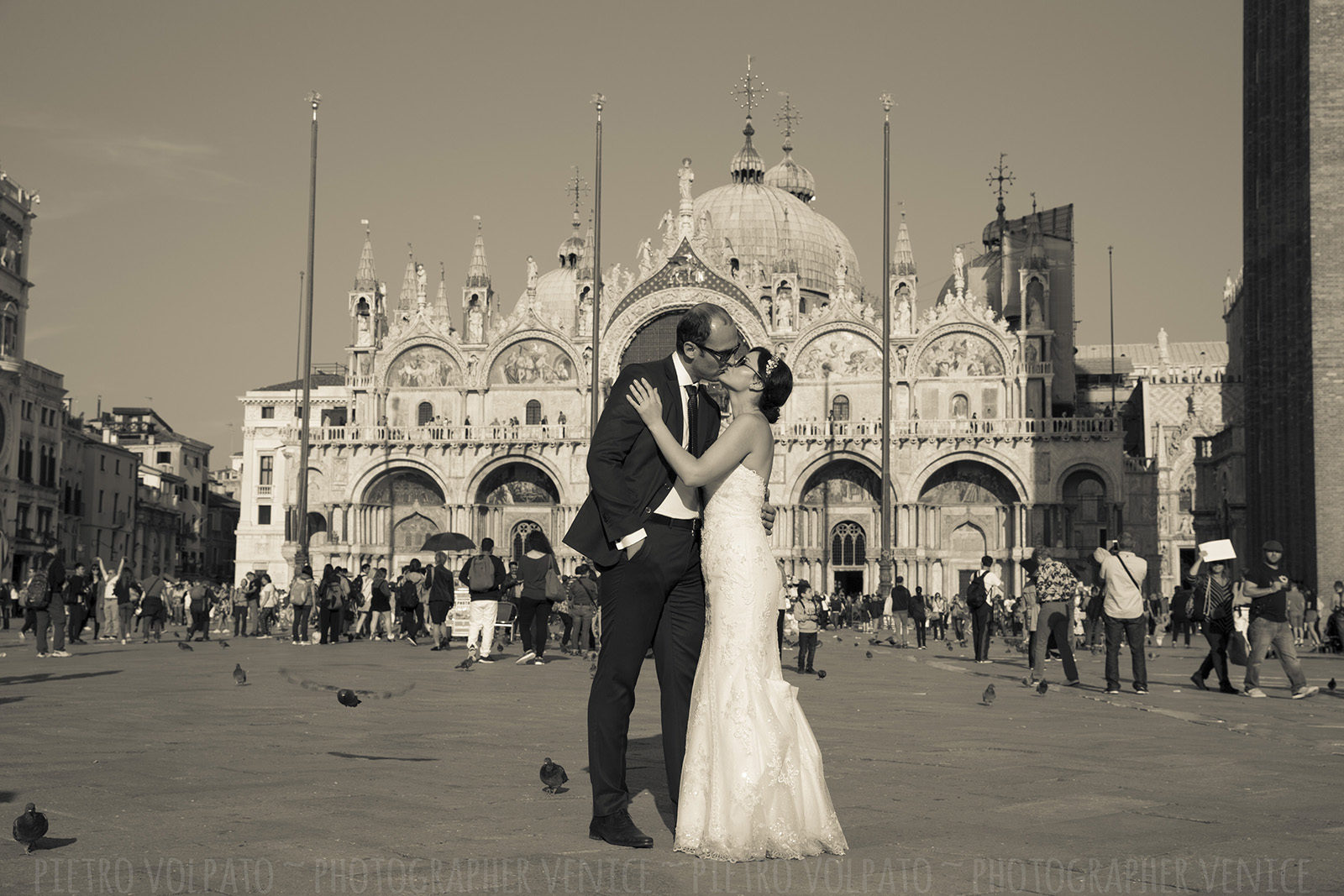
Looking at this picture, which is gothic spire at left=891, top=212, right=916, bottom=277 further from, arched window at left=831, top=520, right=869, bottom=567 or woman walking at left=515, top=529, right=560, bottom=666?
woman walking at left=515, top=529, right=560, bottom=666

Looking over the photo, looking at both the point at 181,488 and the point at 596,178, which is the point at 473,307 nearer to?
the point at 596,178

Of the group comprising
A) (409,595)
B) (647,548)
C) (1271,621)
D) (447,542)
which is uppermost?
(447,542)

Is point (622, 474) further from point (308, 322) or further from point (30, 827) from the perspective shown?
point (308, 322)

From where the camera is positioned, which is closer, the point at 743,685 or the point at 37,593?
the point at 743,685

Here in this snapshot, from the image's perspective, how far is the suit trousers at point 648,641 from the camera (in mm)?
5488

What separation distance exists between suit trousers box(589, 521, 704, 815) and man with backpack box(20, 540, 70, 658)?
1414 cm

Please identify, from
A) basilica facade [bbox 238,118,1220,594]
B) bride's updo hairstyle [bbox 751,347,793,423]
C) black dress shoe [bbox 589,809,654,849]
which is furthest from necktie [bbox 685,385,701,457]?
basilica facade [bbox 238,118,1220,594]

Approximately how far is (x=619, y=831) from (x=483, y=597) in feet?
39.8

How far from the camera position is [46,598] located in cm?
1808

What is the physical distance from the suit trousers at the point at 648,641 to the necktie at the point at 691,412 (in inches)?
14.3

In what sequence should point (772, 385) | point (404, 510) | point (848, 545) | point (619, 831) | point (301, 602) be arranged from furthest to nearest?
point (404, 510) < point (848, 545) < point (301, 602) < point (772, 385) < point (619, 831)

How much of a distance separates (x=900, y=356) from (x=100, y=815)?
151ft

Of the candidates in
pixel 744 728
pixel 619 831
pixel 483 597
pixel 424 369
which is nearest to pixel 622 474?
pixel 744 728

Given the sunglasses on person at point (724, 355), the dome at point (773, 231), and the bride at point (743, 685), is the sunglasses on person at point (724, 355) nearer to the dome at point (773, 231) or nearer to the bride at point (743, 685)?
the bride at point (743, 685)
